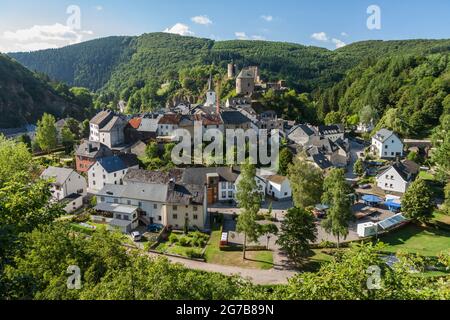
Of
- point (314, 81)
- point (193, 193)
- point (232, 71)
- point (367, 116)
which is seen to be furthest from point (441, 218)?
point (314, 81)

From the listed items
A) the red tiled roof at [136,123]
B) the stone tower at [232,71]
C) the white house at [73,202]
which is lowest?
the white house at [73,202]

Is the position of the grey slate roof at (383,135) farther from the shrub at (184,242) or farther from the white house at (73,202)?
the white house at (73,202)

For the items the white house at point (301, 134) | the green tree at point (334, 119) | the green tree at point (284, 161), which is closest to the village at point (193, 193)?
the white house at point (301, 134)

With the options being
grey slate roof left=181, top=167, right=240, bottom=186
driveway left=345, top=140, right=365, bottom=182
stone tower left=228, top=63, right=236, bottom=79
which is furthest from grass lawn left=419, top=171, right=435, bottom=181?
stone tower left=228, top=63, right=236, bottom=79

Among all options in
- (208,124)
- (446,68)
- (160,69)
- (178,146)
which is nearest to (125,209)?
(178,146)

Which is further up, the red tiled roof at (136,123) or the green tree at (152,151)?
the red tiled roof at (136,123)
